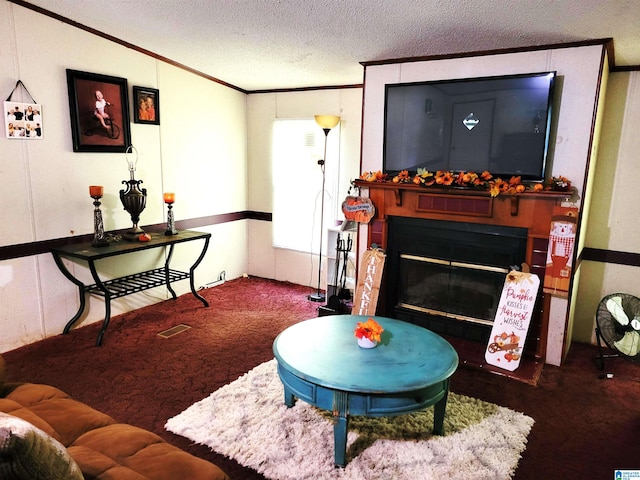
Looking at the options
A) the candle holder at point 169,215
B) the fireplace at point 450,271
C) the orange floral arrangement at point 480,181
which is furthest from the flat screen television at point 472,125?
the candle holder at point 169,215

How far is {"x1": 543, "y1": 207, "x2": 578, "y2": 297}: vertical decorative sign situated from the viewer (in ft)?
9.86

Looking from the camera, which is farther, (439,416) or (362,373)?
(439,416)

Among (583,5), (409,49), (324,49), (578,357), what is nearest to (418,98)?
(409,49)

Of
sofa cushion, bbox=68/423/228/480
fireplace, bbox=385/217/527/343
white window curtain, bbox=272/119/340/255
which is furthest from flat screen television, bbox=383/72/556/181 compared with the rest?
sofa cushion, bbox=68/423/228/480

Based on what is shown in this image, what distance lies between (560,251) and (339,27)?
85.7 inches

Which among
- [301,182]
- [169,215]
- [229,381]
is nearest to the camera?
[229,381]

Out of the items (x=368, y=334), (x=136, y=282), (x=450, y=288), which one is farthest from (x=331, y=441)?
(x=136, y=282)

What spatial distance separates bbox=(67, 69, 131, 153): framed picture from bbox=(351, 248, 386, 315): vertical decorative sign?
2396 millimetres

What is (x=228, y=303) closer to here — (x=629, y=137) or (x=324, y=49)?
(x=324, y=49)

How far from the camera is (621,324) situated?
121 inches

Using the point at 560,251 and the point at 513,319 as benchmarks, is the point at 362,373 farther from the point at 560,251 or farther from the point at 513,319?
the point at 560,251

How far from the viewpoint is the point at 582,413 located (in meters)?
A: 2.68

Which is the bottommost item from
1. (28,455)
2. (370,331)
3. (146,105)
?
(370,331)

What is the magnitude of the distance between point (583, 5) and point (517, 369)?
2.29m
